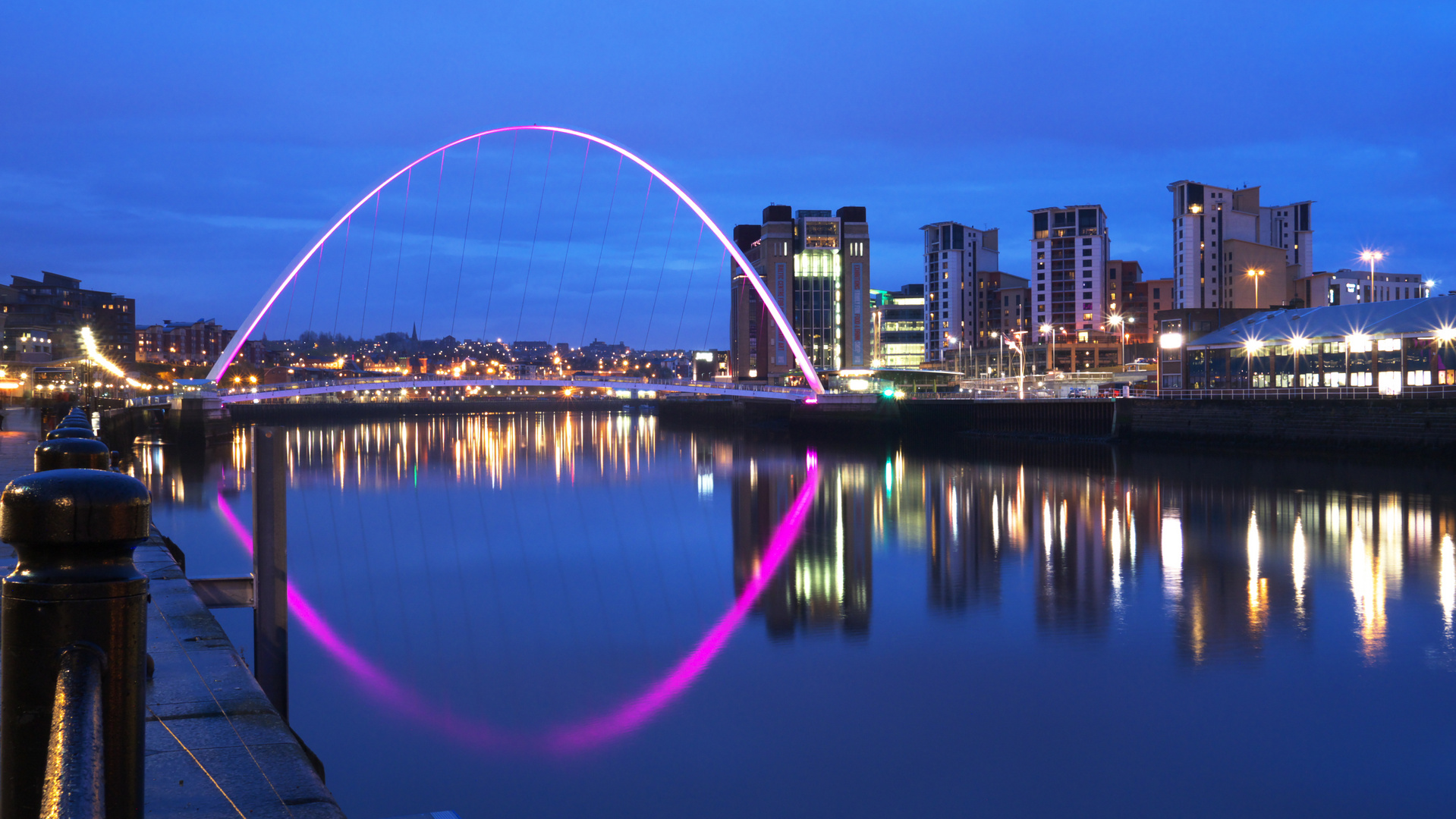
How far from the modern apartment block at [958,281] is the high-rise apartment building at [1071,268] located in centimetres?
966

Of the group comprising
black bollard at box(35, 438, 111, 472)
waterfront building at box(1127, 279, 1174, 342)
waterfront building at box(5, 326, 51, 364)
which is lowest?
black bollard at box(35, 438, 111, 472)

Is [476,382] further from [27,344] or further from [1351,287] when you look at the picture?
[1351,287]

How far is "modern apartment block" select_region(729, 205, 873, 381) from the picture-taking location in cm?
8631

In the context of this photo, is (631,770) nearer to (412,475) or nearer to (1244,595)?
(1244,595)

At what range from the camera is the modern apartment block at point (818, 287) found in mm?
86312

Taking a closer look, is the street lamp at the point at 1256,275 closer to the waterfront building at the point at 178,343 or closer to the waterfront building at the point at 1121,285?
the waterfront building at the point at 1121,285

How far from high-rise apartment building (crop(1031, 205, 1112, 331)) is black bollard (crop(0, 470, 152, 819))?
335 feet

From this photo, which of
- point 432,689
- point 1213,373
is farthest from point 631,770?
point 1213,373

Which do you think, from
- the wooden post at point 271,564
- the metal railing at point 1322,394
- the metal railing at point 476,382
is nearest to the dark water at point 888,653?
the wooden post at point 271,564

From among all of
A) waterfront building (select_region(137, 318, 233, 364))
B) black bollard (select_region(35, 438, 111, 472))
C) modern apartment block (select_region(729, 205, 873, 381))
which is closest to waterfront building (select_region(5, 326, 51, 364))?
waterfront building (select_region(137, 318, 233, 364))

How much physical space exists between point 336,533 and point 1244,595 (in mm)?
16772

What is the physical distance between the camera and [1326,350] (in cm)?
3938

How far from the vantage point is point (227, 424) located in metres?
47.9

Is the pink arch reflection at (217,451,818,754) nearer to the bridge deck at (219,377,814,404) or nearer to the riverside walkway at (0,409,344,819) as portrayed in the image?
the riverside walkway at (0,409,344,819)
